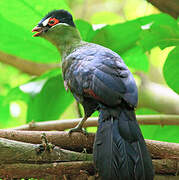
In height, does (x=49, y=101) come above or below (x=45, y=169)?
above

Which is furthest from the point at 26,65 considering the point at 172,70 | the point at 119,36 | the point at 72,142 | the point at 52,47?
the point at 72,142

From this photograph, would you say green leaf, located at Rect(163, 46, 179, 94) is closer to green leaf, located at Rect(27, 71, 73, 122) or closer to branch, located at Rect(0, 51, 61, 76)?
green leaf, located at Rect(27, 71, 73, 122)

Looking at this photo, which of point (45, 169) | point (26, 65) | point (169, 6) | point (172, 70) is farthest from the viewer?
point (26, 65)

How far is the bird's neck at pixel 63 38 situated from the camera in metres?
2.10

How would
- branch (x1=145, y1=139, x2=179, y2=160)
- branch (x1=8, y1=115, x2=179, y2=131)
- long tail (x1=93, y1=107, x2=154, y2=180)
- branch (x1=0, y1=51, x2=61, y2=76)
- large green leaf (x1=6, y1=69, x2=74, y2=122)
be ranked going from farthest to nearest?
branch (x1=0, y1=51, x2=61, y2=76)
large green leaf (x1=6, y1=69, x2=74, y2=122)
branch (x1=8, y1=115, x2=179, y2=131)
branch (x1=145, y1=139, x2=179, y2=160)
long tail (x1=93, y1=107, x2=154, y2=180)

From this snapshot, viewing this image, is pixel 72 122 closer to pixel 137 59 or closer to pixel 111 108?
pixel 111 108

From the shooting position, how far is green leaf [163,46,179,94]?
1.83 m

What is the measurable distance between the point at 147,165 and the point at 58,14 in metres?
1.17

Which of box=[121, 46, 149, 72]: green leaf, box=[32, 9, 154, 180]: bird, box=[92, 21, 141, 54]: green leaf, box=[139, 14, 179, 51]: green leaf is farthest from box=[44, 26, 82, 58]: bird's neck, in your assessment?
box=[139, 14, 179, 51]: green leaf

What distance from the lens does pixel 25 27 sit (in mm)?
2180

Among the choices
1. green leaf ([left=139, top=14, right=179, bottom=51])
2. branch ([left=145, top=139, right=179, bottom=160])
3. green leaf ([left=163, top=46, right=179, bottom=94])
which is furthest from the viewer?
green leaf ([left=163, top=46, right=179, bottom=94])

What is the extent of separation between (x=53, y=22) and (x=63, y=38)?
0.40 feet

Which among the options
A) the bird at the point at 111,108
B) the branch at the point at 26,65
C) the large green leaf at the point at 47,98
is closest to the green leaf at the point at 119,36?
the bird at the point at 111,108

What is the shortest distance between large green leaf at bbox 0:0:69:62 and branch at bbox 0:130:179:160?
907 millimetres
